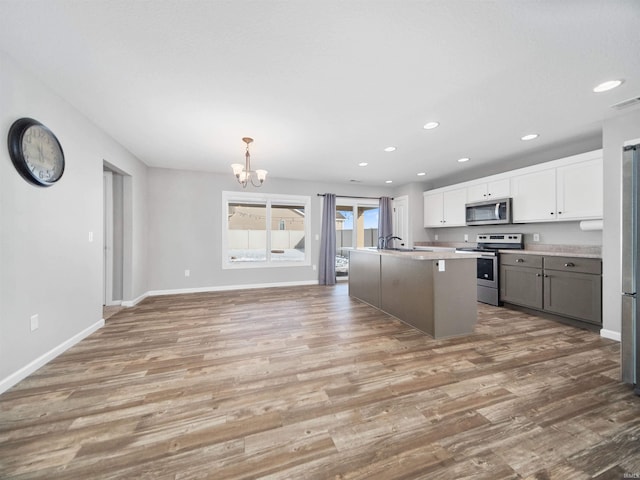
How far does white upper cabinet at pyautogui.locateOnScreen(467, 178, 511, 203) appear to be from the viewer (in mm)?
4120

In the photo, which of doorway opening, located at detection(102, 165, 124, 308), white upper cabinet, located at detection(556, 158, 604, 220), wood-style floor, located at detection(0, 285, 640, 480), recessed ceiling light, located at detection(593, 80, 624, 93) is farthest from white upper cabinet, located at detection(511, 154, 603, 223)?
doorway opening, located at detection(102, 165, 124, 308)

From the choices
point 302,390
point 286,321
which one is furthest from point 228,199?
point 302,390

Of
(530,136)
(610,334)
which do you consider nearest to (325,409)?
(610,334)

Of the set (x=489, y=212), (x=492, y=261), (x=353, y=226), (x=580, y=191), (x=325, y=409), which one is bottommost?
(x=325, y=409)

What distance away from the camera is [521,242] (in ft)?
13.2

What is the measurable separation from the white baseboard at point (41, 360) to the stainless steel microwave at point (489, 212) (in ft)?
19.5

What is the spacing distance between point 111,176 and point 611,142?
6654 millimetres

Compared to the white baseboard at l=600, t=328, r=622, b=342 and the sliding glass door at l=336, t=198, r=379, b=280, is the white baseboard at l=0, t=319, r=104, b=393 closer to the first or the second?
the sliding glass door at l=336, t=198, r=379, b=280

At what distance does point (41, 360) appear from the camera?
2.13m

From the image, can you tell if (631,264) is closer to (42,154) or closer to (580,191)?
(580,191)

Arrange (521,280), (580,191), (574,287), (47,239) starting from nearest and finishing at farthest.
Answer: (47,239)
(574,287)
(580,191)
(521,280)

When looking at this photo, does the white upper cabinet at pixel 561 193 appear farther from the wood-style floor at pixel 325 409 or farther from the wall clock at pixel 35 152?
the wall clock at pixel 35 152

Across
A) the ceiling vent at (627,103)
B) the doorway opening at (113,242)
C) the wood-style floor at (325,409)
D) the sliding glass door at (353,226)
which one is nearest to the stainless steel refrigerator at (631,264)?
the wood-style floor at (325,409)

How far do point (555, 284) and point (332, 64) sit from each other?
388 centimetres
